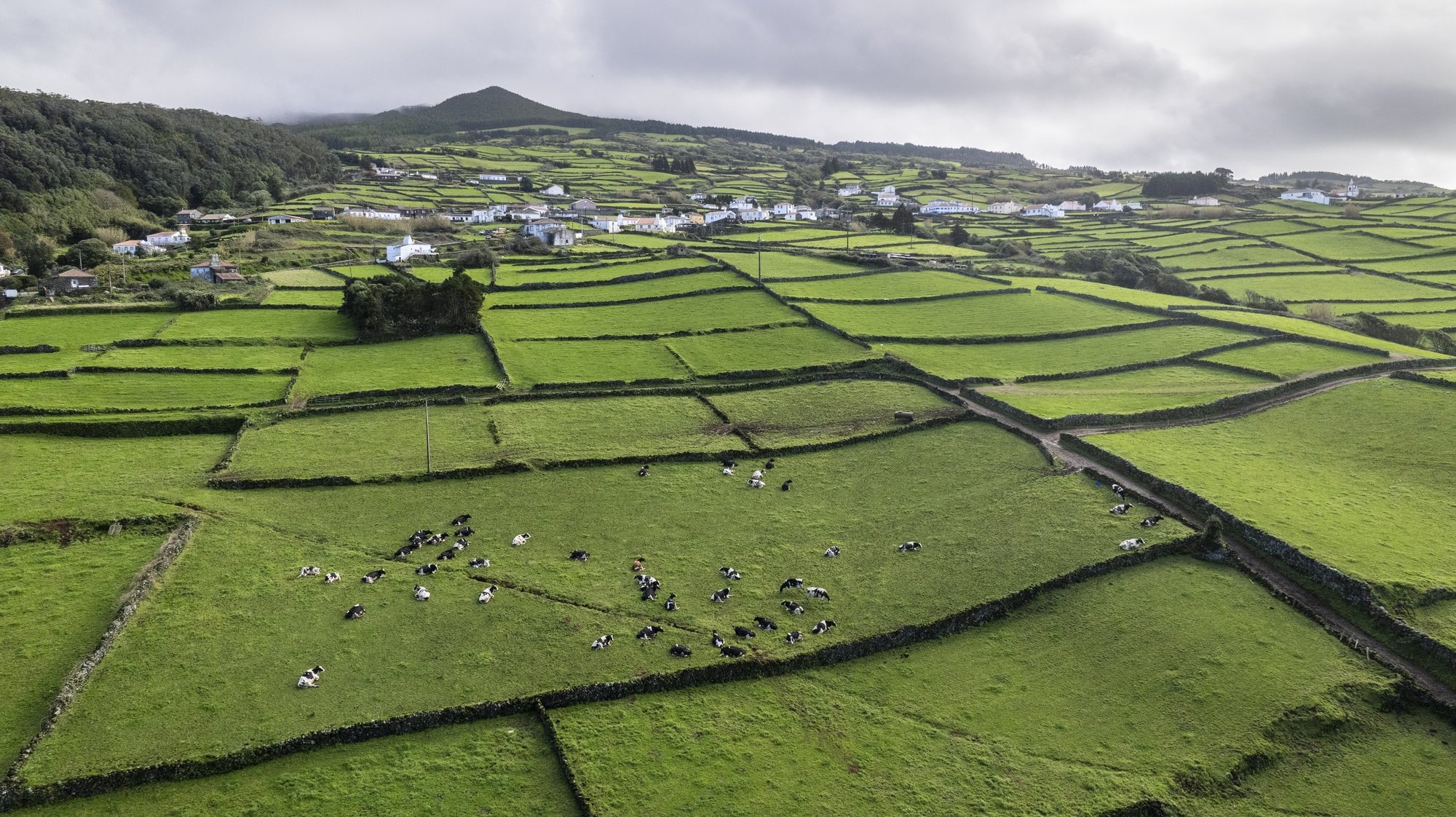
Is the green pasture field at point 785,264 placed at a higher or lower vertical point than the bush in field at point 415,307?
higher

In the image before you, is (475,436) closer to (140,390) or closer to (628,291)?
(140,390)

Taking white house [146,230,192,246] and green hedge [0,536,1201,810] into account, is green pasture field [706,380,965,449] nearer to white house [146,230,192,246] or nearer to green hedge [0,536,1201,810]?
green hedge [0,536,1201,810]

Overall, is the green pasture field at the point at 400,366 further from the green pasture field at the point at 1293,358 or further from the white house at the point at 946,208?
the white house at the point at 946,208

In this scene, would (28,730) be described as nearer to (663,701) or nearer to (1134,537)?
(663,701)

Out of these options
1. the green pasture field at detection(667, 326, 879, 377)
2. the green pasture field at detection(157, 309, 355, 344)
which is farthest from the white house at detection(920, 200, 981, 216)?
the green pasture field at detection(157, 309, 355, 344)

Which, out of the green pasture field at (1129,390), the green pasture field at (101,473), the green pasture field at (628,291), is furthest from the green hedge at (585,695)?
the green pasture field at (628,291)
